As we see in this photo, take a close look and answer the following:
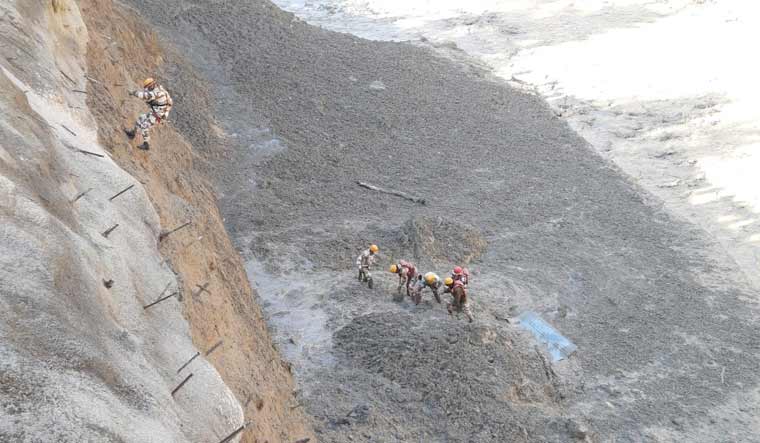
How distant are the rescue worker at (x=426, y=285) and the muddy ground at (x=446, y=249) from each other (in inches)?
10.3

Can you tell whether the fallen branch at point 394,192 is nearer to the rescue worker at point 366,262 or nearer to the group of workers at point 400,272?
the group of workers at point 400,272

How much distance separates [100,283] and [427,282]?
8.21m

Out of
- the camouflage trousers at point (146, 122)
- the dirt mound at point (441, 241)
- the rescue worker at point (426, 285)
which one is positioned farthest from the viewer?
the dirt mound at point (441, 241)

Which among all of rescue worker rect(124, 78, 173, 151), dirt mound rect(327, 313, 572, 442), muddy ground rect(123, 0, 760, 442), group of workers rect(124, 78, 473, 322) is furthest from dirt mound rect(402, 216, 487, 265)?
rescue worker rect(124, 78, 173, 151)

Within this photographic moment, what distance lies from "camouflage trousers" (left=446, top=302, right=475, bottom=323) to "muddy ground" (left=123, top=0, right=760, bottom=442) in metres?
0.32

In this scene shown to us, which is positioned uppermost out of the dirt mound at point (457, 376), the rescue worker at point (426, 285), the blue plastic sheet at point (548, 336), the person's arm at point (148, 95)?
the person's arm at point (148, 95)

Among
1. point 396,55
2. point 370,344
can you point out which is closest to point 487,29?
point 396,55

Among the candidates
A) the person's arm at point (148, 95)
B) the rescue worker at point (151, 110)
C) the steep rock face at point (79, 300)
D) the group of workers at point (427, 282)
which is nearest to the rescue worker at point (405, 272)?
the group of workers at point (427, 282)

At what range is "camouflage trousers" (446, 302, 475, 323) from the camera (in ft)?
47.0

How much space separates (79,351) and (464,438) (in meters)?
7.39

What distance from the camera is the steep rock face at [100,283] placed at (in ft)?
17.8

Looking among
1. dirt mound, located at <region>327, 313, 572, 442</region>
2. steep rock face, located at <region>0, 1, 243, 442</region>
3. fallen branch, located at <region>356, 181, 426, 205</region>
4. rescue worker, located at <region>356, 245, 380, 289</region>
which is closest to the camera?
steep rock face, located at <region>0, 1, 243, 442</region>

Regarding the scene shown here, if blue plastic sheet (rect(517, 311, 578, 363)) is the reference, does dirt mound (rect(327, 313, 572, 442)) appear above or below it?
above

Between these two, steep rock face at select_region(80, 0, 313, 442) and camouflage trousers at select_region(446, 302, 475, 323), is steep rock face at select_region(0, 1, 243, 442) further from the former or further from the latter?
camouflage trousers at select_region(446, 302, 475, 323)
